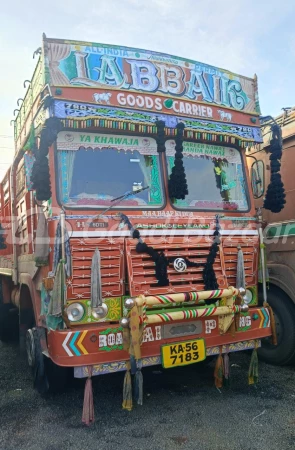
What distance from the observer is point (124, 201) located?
13.2 ft

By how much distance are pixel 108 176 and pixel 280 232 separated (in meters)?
2.57

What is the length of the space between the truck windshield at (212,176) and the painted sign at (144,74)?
1.72ft

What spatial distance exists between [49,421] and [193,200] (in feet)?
8.29

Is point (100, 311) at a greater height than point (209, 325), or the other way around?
point (100, 311)

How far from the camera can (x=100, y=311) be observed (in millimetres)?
3613

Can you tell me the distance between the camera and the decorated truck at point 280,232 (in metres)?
4.82

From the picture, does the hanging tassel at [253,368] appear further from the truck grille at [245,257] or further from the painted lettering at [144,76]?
the painted lettering at [144,76]

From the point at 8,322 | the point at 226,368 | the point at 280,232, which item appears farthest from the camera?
the point at 8,322

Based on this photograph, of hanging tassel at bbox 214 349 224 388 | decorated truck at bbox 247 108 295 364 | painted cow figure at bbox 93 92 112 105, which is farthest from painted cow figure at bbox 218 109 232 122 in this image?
hanging tassel at bbox 214 349 224 388

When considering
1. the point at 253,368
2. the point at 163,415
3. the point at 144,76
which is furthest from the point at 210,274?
the point at 144,76

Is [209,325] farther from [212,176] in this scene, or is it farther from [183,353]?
[212,176]

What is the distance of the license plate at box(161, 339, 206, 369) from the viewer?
3.58 metres

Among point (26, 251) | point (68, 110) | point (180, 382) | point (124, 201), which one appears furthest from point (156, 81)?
point (180, 382)

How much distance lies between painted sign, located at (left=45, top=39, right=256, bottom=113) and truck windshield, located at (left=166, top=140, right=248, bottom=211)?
1.72ft
